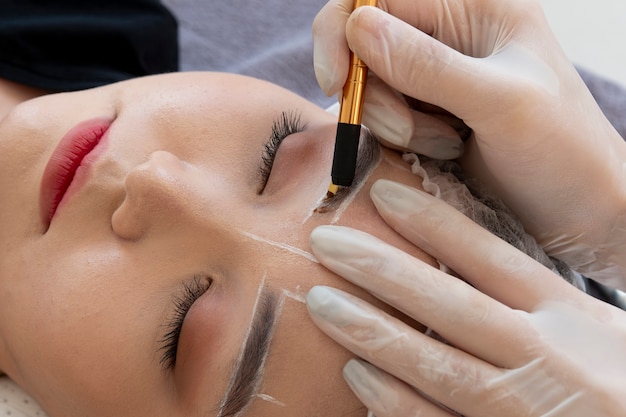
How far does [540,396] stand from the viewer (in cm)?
78

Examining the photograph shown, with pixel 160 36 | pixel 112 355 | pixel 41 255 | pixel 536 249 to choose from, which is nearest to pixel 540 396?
pixel 536 249

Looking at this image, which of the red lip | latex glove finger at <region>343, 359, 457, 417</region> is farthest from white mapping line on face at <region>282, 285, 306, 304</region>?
the red lip

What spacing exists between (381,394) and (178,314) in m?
0.29

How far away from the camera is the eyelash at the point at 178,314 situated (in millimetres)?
815

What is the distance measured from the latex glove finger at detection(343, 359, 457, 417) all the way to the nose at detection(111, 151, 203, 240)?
308 mm

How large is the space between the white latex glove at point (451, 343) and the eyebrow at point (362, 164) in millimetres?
45

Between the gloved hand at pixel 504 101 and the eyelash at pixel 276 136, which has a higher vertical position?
the gloved hand at pixel 504 101

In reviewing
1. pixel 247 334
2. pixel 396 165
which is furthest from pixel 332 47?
pixel 247 334

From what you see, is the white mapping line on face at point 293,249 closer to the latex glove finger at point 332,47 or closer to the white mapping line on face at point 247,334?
the white mapping line on face at point 247,334

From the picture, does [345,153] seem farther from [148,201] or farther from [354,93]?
[148,201]

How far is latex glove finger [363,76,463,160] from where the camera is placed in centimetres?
88

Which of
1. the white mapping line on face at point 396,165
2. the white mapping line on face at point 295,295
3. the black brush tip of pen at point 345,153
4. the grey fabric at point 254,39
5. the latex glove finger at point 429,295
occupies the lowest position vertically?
the grey fabric at point 254,39

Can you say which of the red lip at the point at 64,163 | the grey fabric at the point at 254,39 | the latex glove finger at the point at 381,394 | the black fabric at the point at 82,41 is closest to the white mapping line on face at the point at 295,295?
the latex glove finger at the point at 381,394

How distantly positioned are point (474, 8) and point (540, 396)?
584 mm
